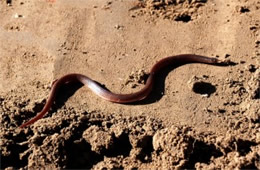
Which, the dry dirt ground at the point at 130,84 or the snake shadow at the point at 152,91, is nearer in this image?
the dry dirt ground at the point at 130,84

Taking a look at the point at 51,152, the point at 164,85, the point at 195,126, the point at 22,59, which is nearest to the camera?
the point at 51,152

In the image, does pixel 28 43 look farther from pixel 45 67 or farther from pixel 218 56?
pixel 218 56

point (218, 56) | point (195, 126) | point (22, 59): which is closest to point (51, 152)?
point (195, 126)

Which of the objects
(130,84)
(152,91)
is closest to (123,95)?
(130,84)

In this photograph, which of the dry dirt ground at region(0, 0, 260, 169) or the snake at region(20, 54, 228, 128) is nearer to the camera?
the dry dirt ground at region(0, 0, 260, 169)
